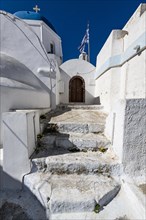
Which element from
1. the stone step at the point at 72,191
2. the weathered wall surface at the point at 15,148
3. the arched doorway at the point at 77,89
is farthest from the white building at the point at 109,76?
the arched doorway at the point at 77,89

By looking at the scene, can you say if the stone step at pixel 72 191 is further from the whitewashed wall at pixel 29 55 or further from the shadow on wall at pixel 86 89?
the shadow on wall at pixel 86 89

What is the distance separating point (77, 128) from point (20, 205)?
227 centimetres

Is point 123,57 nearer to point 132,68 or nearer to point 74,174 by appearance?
point 132,68

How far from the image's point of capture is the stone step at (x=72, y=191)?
84.8 inches

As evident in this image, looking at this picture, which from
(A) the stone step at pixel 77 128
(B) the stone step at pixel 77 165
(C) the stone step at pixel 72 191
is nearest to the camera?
(C) the stone step at pixel 72 191

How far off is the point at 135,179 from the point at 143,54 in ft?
12.7

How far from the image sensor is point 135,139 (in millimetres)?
2545

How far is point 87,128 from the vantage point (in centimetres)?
400

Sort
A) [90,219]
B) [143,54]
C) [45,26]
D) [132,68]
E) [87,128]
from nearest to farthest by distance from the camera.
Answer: [90,219] < [87,128] < [143,54] < [132,68] < [45,26]

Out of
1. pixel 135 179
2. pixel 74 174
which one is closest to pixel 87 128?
pixel 74 174

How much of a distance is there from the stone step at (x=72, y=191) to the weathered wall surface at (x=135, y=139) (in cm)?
46

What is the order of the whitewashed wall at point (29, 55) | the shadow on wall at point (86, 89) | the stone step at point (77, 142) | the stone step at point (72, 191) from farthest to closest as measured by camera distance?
the shadow on wall at point (86, 89)
the whitewashed wall at point (29, 55)
the stone step at point (77, 142)
the stone step at point (72, 191)

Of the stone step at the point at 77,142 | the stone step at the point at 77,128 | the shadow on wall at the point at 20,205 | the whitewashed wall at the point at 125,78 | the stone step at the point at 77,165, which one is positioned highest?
the whitewashed wall at the point at 125,78

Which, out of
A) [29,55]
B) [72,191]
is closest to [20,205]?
[72,191]
